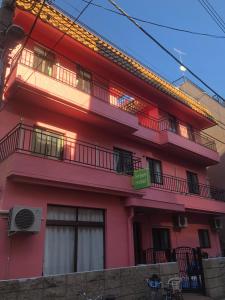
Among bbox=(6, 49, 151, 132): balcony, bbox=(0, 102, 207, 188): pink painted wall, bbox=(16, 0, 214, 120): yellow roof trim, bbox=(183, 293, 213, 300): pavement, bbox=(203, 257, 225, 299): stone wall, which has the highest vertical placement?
bbox=(16, 0, 214, 120): yellow roof trim

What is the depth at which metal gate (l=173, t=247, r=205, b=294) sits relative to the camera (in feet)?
35.0

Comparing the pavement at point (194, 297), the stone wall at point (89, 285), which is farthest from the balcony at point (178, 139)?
the pavement at point (194, 297)

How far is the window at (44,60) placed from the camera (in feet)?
38.3

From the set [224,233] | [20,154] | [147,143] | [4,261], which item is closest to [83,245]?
[4,261]

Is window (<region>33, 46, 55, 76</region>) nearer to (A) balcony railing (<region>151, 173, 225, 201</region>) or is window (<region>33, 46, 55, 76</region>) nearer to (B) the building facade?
(A) balcony railing (<region>151, 173, 225, 201</region>)

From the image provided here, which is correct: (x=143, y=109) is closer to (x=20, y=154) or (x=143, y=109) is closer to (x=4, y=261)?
(x=20, y=154)

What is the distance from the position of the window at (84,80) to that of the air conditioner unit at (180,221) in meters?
8.01

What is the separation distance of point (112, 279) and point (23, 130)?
5607 millimetres

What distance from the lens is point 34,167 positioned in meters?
8.98

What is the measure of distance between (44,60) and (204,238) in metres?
13.8

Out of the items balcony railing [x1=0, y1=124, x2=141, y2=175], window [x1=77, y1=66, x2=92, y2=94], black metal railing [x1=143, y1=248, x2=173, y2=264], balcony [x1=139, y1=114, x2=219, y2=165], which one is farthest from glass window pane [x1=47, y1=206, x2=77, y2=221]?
balcony [x1=139, y1=114, x2=219, y2=165]

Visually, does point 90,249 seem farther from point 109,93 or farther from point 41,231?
point 109,93

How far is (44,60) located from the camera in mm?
12016

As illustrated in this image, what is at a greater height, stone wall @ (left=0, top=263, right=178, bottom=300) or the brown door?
the brown door
